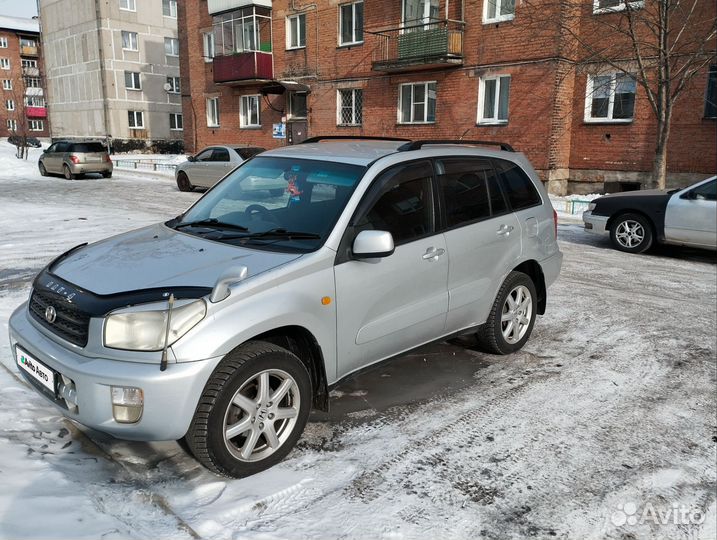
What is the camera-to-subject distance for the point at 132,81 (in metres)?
46.8

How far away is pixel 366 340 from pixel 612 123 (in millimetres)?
17097

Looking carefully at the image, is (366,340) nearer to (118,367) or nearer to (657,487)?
(118,367)

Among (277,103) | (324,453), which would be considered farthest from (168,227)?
(277,103)

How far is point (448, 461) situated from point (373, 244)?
1.32 meters

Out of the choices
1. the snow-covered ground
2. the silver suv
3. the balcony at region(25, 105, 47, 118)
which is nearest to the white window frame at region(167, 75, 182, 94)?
→ the balcony at region(25, 105, 47, 118)

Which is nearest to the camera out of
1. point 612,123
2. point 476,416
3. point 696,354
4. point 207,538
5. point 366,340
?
point 207,538

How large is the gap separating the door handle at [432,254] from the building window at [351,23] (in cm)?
2102

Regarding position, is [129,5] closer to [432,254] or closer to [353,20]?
[353,20]

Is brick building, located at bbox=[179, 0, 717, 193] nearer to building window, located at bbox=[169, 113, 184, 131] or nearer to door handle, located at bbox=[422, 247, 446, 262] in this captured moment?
door handle, located at bbox=[422, 247, 446, 262]

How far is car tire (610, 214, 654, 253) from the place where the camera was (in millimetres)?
10139

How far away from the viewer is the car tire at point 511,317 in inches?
193

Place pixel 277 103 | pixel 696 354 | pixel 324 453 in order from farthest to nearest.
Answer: pixel 277 103 → pixel 696 354 → pixel 324 453

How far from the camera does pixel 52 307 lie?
10.8 feet

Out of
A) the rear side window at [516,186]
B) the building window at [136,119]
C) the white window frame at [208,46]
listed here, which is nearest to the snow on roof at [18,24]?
the building window at [136,119]
